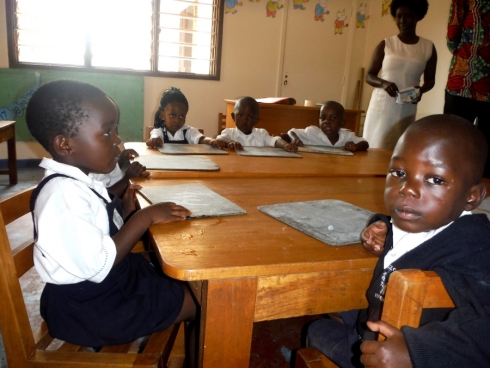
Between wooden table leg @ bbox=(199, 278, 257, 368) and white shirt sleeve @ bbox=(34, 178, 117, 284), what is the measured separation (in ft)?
0.91

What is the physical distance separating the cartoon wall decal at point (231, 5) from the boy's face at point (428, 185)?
4.60 metres

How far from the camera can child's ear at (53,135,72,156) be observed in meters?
0.93

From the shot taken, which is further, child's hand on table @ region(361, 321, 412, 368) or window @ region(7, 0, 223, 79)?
window @ region(7, 0, 223, 79)

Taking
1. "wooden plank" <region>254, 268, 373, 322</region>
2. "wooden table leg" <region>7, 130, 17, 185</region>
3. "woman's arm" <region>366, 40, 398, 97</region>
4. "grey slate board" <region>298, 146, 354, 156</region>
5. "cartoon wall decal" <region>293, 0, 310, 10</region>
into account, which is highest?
"cartoon wall decal" <region>293, 0, 310, 10</region>

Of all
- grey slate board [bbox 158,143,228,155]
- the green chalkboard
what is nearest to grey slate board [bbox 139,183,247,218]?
grey slate board [bbox 158,143,228,155]

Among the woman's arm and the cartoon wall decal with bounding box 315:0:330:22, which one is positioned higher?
the cartoon wall decal with bounding box 315:0:330:22

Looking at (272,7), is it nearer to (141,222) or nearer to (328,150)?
(328,150)

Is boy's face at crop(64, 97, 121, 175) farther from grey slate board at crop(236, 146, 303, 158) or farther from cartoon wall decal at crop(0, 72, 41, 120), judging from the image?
cartoon wall decal at crop(0, 72, 41, 120)

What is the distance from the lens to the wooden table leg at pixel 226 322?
67 centimetres

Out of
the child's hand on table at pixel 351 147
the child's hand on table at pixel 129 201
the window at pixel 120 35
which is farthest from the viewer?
the window at pixel 120 35

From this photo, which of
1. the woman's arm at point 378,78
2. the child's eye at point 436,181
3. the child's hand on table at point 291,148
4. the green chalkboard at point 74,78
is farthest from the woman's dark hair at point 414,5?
the green chalkboard at point 74,78

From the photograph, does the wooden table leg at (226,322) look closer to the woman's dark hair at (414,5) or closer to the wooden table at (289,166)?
the wooden table at (289,166)

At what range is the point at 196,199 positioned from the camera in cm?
105

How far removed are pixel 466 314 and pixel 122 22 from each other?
4803 mm
